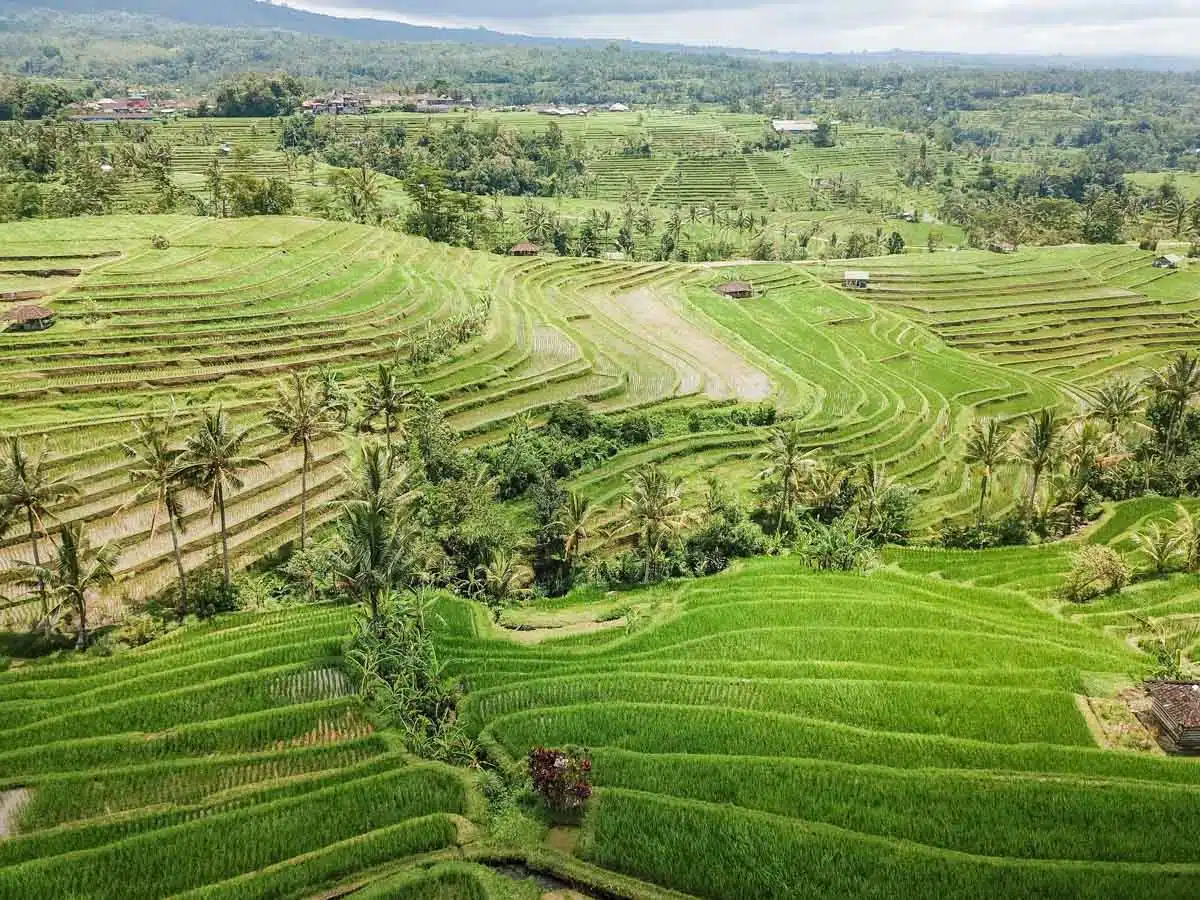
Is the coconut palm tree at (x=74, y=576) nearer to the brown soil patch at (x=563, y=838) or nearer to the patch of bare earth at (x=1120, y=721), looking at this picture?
the brown soil patch at (x=563, y=838)

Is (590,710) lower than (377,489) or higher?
lower

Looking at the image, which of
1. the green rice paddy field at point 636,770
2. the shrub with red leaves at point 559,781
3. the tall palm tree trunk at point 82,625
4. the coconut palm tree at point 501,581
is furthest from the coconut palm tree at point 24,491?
the shrub with red leaves at point 559,781

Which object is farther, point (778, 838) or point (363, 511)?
point (363, 511)

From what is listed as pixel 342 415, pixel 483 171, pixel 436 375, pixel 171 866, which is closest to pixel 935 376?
pixel 436 375

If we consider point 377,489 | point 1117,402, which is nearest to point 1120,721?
point 377,489

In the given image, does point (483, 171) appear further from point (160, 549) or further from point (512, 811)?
point (512, 811)

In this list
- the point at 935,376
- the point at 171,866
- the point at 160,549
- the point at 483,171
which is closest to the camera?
the point at 171,866

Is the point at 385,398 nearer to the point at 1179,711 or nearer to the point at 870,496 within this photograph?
the point at 870,496
